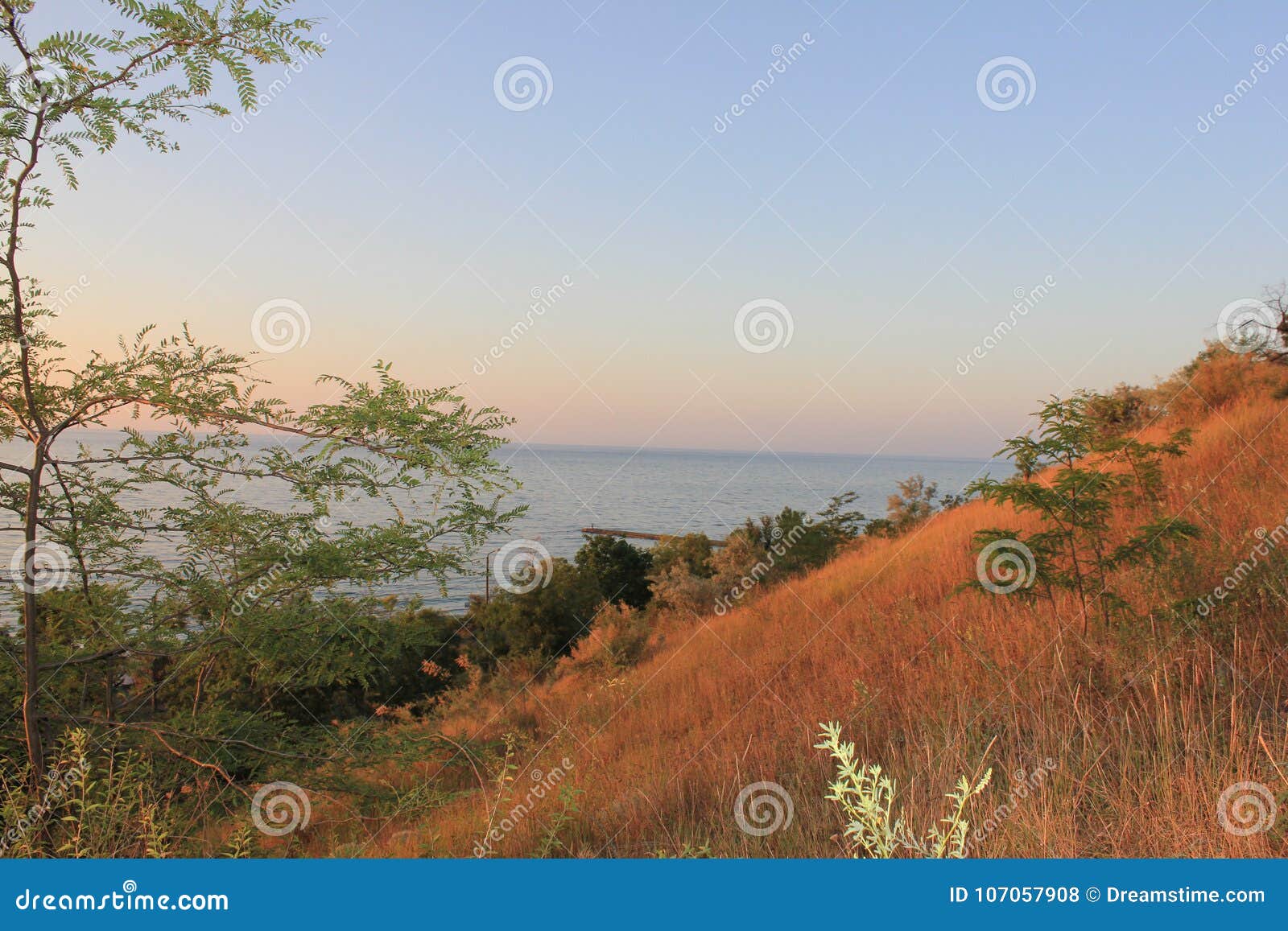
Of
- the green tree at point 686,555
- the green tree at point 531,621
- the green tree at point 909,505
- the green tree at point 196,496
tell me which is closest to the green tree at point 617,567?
the green tree at point 686,555

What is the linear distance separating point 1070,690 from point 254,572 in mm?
5485

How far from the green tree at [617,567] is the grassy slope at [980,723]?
44.6 ft

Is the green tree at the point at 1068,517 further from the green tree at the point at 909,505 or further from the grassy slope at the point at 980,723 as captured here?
the green tree at the point at 909,505

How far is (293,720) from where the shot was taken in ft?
20.6

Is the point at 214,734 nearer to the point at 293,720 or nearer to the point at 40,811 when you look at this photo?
the point at 293,720

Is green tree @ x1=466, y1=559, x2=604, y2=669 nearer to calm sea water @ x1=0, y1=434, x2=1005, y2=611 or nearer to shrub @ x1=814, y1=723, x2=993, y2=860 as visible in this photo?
calm sea water @ x1=0, y1=434, x2=1005, y2=611

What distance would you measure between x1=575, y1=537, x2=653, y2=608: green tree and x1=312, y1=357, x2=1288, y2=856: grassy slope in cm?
1359

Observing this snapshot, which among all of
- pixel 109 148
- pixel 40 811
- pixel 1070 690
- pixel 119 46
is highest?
pixel 119 46

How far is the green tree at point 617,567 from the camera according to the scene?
23.2 metres

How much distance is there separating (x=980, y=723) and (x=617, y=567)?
1968cm

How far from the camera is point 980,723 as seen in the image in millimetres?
4477

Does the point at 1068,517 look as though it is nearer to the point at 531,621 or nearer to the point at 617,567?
the point at 531,621

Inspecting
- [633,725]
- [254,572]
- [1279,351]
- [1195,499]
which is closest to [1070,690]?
[633,725]

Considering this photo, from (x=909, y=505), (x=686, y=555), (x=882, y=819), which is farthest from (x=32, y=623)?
(x=909, y=505)
